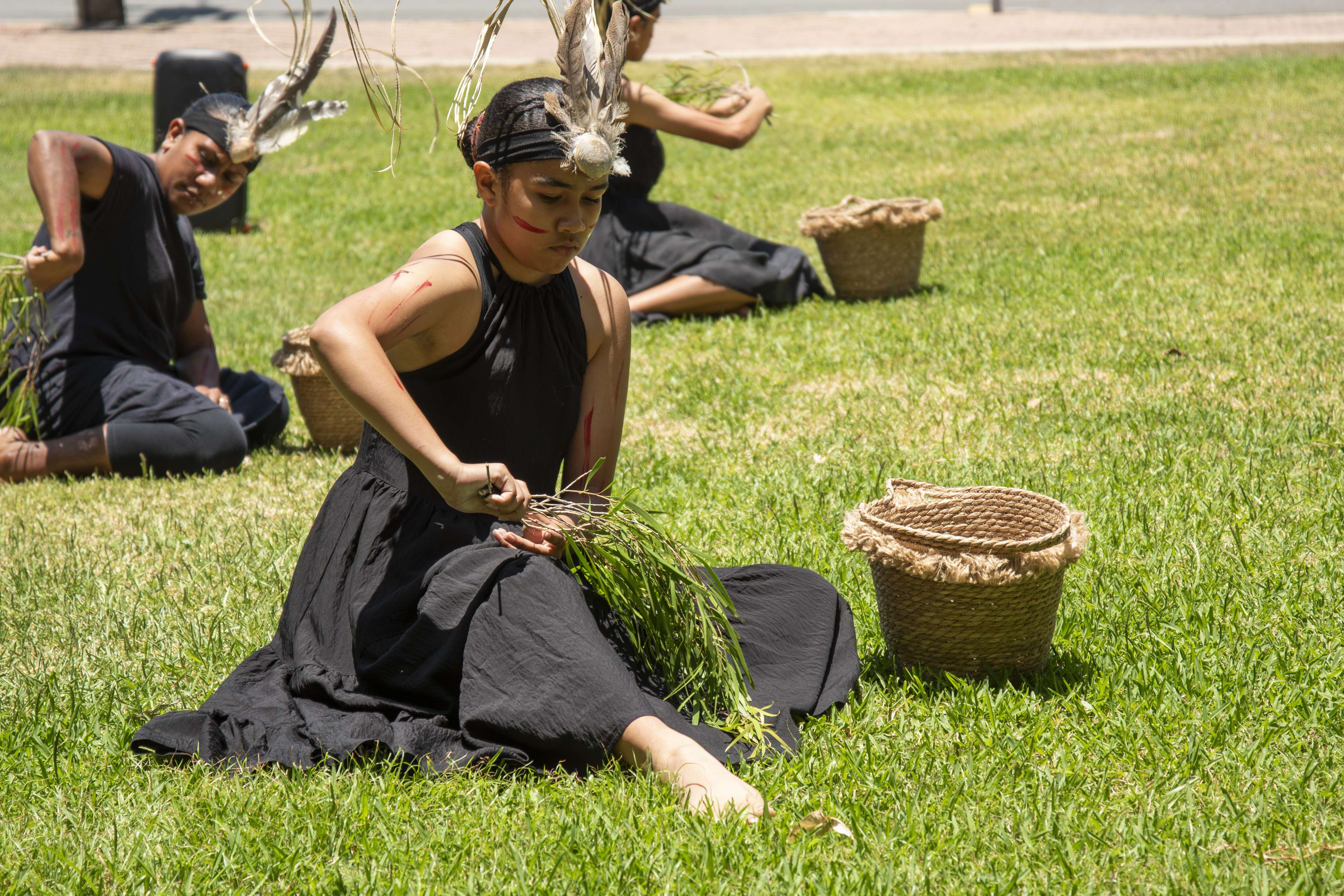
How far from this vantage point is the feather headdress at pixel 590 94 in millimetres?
2871

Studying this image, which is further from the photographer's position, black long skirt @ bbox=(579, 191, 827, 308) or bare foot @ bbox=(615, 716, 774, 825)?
black long skirt @ bbox=(579, 191, 827, 308)

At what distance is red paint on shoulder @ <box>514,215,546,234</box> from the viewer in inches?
117

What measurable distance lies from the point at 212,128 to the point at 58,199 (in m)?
0.64

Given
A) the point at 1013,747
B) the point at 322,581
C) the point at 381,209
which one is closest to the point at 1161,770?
the point at 1013,747

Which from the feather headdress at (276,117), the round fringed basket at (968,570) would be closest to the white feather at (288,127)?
the feather headdress at (276,117)

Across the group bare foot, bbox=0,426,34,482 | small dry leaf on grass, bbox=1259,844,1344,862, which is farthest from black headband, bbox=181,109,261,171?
small dry leaf on grass, bbox=1259,844,1344,862

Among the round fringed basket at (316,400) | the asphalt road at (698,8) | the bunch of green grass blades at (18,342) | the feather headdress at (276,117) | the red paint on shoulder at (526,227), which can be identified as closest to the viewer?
the red paint on shoulder at (526,227)

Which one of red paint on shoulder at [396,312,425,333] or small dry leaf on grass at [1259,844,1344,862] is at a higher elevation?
red paint on shoulder at [396,312,425,333]

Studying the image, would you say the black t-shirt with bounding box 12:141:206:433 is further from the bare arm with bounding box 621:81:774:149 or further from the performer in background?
the bare arm with bounding box 621:81:774:149

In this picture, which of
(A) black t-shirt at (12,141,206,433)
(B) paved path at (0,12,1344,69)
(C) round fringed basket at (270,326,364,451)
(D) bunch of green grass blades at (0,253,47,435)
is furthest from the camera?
(B) paved path at (0,12,1344,69)

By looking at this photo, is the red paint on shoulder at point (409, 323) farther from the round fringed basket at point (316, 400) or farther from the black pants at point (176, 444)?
the black pants at point (176, 444)

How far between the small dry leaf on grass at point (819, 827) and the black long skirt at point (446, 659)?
31cm

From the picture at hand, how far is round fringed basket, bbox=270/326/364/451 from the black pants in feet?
0.99

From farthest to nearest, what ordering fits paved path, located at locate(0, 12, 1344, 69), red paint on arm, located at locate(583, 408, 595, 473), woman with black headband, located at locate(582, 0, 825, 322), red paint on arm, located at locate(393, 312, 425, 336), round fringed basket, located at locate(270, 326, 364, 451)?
paved path, located at locate(0, 12, 1344, 69) < woman with black headband, located at locate(582, 0, 825, 322) < round fringed basket, located at locate(270, 326, 364, 451) < red paint on arm, located at locate(583, 408, 595, 473) < red paint on arm, located at locate(393, 312, 425, 336)
